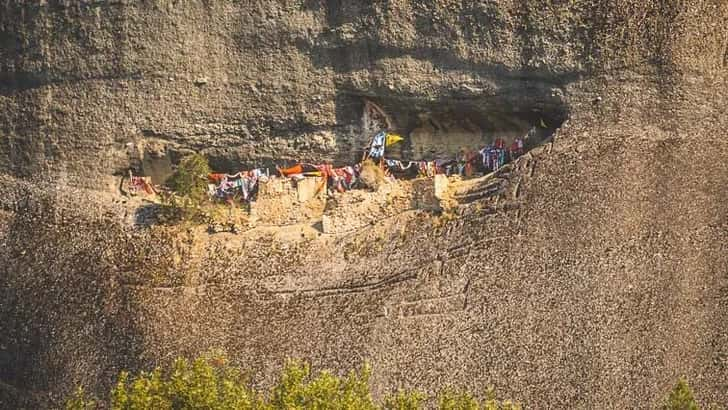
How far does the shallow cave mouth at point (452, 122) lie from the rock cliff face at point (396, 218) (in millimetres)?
75

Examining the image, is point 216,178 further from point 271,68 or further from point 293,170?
point 271,68

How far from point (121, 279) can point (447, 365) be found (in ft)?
27.5

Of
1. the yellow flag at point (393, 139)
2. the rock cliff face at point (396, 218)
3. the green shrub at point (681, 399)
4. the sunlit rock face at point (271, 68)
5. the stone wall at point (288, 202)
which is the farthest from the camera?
the yellow flag at point (393, 139)

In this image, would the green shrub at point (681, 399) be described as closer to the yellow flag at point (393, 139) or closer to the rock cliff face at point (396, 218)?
the rock cliff face at point (396, 218)

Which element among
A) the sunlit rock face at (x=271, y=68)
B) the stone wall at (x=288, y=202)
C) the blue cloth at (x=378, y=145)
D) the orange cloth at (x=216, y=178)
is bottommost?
the stone wall at (x=288, y=202)

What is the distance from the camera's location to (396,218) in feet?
151

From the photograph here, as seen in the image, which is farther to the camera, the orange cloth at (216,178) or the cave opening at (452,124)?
the orange cloth at (216,178)

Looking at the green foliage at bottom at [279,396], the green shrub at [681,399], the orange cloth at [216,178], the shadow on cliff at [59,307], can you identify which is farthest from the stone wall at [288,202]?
the green shrub at [681,399]

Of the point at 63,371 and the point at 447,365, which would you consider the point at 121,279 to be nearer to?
the point at 63,371

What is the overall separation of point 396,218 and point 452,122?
299 centimetres

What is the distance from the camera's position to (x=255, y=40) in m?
48.2

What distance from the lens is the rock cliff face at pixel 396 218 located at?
41625 millimetres

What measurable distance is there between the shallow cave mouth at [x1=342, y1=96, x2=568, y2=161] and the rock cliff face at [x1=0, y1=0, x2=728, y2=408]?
0.08 metres

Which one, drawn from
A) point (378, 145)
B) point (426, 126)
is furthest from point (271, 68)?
point (426, 126)
